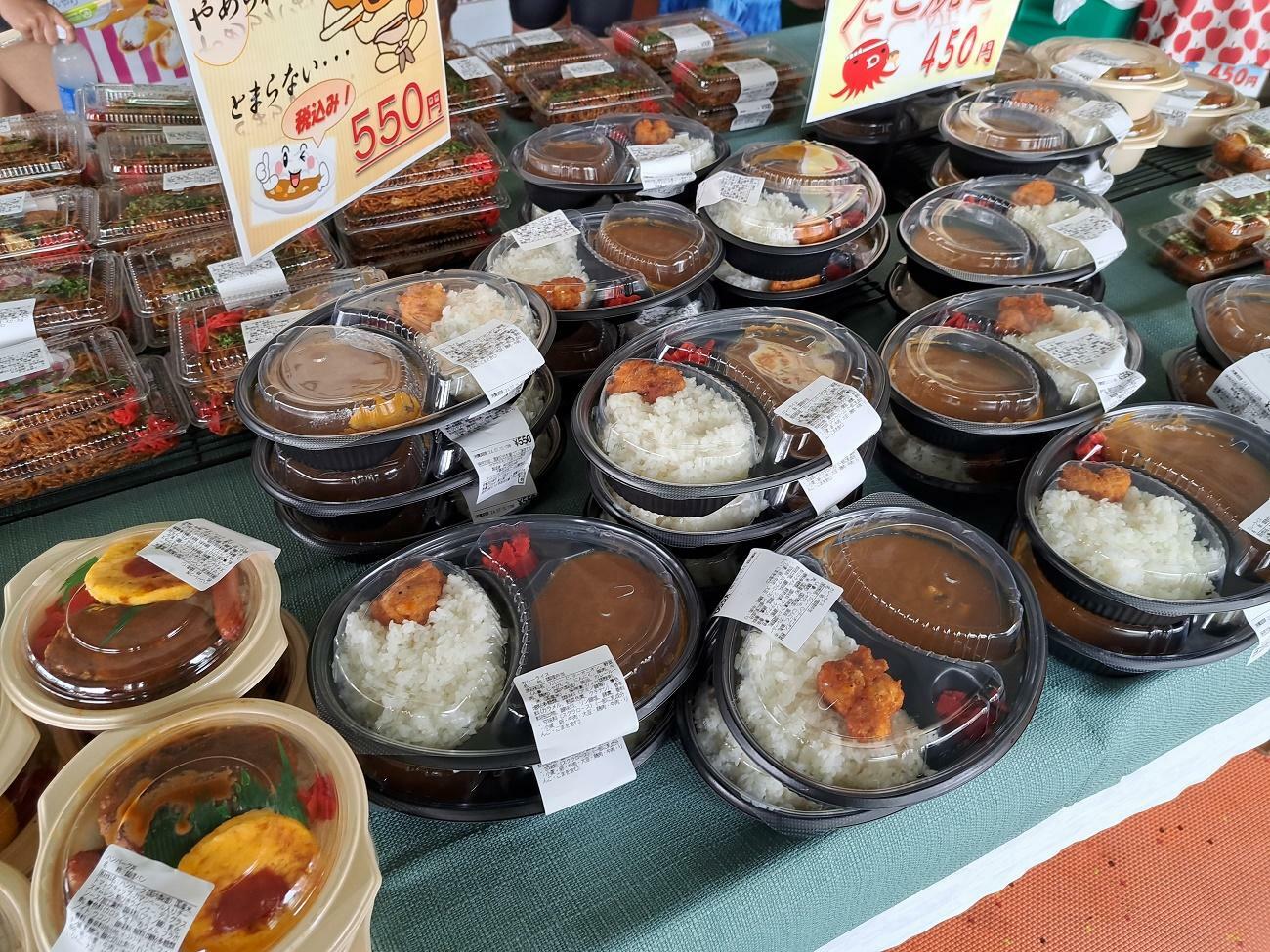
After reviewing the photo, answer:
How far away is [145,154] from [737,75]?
1.86 meters

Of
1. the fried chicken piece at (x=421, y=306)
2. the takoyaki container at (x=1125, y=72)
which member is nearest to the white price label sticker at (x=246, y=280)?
the fried chicken piece at (x=421, y=306)

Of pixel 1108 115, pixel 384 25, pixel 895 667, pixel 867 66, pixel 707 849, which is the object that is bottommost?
pixel 707 849

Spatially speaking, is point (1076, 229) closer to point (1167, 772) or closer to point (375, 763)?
point (1167, 772)

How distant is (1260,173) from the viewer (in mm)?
2416

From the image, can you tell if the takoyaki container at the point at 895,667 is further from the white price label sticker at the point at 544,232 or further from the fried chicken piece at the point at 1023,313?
the white price label sticker at the point at 544,232

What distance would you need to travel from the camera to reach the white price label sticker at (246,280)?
1869 mm

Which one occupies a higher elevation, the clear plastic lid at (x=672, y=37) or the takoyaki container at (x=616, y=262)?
the clear plastic lid at (x=672, y=37)

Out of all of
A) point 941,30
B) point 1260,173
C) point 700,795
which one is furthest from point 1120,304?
point 700,795

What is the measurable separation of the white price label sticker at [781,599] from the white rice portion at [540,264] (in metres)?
0.88

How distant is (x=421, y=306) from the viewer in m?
1.64

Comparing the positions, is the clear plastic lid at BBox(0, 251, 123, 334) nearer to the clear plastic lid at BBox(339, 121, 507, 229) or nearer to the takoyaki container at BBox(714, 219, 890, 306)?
the clear plastic lid at BBox(339, 121, 507, 229)

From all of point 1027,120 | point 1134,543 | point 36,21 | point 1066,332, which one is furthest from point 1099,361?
point 36,21

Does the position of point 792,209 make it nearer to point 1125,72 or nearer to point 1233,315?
point 1233,315

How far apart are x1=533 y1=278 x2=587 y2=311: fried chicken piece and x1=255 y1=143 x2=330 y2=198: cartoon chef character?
20.7 inches
